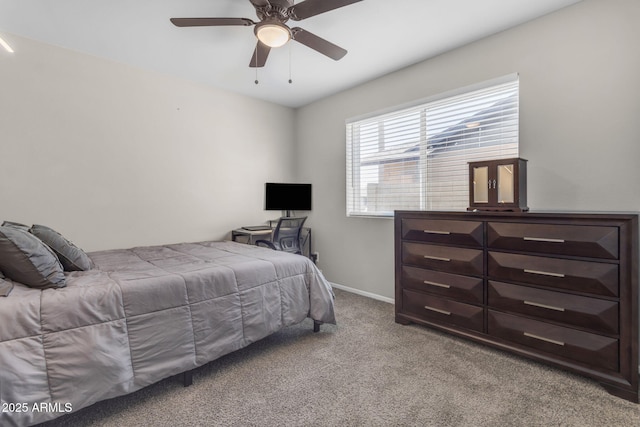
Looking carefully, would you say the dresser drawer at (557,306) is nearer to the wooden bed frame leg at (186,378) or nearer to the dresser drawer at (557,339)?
the dresser drawer at (557,339)

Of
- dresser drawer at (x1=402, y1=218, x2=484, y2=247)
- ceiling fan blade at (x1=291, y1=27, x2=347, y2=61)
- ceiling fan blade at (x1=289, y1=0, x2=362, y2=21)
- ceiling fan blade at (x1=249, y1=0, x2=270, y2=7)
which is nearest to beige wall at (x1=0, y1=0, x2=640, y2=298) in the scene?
dresser drawer at (x1=402, y1=218, x2=484, y2=247)

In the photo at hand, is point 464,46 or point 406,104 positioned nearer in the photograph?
point 464,46

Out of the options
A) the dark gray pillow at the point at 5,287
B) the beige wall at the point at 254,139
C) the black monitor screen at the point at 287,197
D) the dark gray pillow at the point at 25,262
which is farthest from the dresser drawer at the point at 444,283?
the dark gray pillow at the point at 5,287

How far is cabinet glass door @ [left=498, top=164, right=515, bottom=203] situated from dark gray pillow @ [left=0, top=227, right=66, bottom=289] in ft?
9.21

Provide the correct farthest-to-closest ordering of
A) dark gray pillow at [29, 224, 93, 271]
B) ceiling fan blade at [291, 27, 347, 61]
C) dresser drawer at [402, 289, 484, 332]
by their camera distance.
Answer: dresser drawer at [402, 289, 484, 332], ceiling fan blade at [291, 27, 347, 61], dark gray pillow at [29, 224, 93, 271]

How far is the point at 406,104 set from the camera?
3.09 m

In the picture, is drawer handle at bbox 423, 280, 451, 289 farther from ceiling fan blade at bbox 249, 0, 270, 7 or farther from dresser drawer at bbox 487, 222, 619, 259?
ceiling fan blade at bbox 249, 0, 270, 7

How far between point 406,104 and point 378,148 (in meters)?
0.57

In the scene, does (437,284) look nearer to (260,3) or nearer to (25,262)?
(260,3)

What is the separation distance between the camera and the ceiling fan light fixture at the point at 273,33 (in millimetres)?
1855

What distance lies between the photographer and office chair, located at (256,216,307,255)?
11.5 ft

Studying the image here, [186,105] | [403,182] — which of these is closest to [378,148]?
[403,182]

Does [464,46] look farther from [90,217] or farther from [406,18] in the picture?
[90,217]

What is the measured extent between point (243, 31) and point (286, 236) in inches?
84.9
